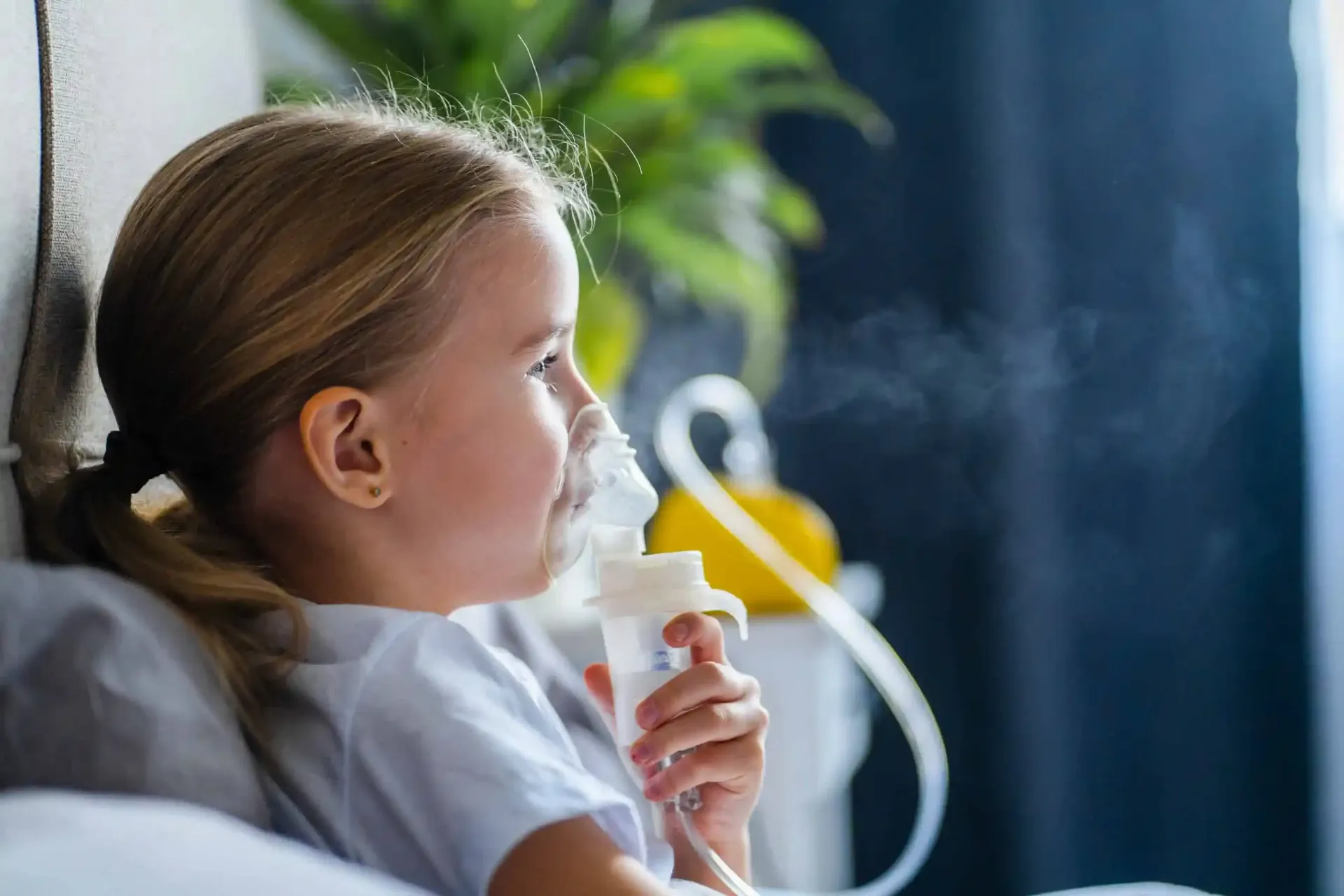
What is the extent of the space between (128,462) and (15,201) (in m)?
0.15

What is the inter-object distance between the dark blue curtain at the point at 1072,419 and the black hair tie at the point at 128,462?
1443 millimetres

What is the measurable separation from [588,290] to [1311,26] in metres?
0.98

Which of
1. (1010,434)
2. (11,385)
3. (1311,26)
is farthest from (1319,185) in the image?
(11,385)

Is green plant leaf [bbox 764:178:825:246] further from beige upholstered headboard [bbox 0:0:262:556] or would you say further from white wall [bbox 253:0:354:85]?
beige upholstered headboard [bbox 0:0:262:556]

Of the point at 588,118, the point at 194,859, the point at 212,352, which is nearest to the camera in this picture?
the point at 194,859

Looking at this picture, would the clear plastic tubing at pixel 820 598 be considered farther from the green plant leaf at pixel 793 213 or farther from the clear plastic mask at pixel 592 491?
the clear plastic mask at pixel 592 491

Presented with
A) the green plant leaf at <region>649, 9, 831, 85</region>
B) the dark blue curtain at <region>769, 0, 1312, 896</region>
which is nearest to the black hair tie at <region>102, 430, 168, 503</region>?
the green plant leaf at <region>649, 9, 831, 85</region>

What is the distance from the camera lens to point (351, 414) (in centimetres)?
74

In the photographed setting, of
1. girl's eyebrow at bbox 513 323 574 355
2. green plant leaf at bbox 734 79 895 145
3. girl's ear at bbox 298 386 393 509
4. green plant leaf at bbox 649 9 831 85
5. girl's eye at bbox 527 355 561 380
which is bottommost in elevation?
girl's ear at bbox 298 386 393 509

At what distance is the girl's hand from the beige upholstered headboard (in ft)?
1.17

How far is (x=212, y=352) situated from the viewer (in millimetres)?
716

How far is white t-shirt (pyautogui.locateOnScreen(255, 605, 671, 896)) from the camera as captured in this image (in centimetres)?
57

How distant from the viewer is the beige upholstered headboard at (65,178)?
659mm

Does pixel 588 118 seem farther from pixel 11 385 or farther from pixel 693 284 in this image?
pixel 11 385
